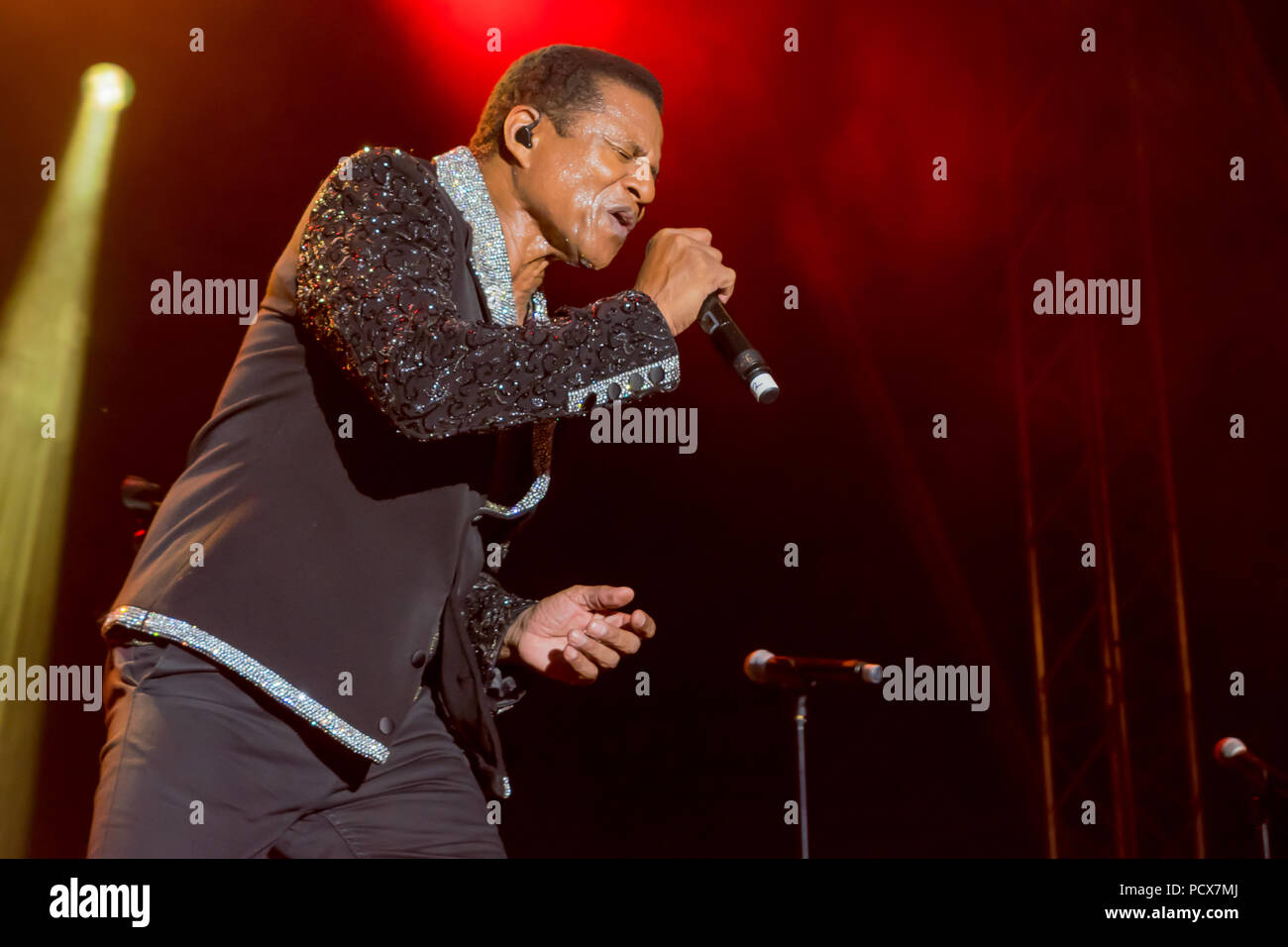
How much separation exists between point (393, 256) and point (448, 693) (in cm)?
77

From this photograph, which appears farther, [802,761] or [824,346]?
[824,346]

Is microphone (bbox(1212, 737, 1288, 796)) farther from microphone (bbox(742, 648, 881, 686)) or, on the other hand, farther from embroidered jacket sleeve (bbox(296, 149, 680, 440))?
embroidered jacket sleeve (bbox(296, 149, 680, 440))

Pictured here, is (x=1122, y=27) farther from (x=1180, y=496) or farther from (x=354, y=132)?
(x=354, y=132)

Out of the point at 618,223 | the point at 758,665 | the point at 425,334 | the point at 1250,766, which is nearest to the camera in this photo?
the point at 425,334

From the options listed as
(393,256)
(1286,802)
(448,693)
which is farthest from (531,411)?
(1286,802)

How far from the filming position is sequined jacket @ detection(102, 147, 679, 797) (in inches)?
62.0

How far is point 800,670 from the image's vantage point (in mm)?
3533

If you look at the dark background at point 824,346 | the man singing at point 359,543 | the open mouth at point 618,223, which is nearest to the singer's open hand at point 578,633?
the man singing at point 359,543

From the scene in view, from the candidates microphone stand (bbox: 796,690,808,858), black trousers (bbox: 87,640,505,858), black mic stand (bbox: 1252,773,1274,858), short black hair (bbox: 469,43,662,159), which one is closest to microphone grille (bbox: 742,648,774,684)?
microphone stand (bbox: 796,690,808,858)

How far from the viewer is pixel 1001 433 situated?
6.14 metres

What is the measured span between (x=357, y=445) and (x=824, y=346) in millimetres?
4583

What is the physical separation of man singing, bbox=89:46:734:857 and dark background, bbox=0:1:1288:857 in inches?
129

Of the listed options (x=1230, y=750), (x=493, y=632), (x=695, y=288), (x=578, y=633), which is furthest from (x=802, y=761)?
(x=695, y=288)

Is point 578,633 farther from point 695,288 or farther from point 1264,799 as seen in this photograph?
point 1264,799
